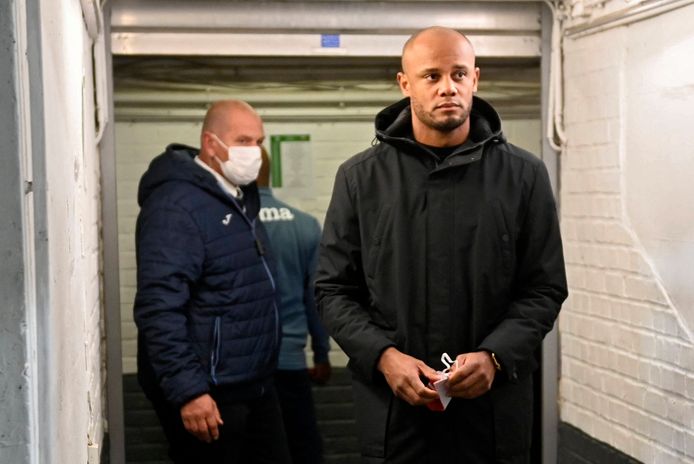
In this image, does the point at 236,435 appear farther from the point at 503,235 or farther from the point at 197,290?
the point at 503,235

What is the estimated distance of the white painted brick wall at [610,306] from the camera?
322 cm

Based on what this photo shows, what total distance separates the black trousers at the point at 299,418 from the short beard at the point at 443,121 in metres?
2.10

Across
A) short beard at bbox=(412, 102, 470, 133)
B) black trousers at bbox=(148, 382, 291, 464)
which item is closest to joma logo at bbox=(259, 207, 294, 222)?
black trousers at bbox=(148, 382, 291, 464)

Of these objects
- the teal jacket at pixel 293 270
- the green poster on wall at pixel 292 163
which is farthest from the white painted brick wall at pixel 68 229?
the green poster on wall at pixel 292 163

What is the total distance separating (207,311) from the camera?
136 inches

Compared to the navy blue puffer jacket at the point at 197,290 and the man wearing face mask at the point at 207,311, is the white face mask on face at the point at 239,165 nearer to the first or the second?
the man wearing face mask at the point at 207,311

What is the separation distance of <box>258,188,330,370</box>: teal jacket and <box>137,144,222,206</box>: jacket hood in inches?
32.4

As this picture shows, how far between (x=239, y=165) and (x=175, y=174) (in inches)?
10.9

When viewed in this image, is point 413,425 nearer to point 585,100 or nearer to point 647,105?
point 647,105

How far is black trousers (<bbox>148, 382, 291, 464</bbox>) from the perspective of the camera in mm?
3521

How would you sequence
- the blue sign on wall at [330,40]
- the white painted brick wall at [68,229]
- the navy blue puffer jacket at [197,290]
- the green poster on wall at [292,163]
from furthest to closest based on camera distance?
the green poster on wall at [292,163], the blue sign on wall at [330,40], the navy blue puffer jacket at [197,290], the white painted brick wall at [68,229]

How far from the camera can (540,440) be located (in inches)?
169

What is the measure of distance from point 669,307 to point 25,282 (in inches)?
90.9

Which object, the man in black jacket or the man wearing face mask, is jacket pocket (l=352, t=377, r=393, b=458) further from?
the man wearing face mask
